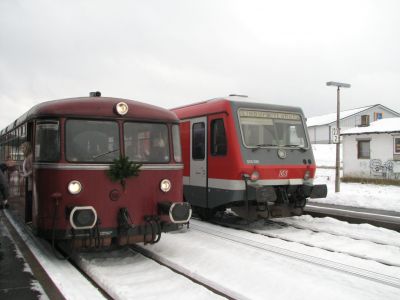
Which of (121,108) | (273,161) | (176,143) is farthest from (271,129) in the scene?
(121,108)

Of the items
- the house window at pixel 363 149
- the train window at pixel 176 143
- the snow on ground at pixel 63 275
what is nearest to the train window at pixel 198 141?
the train window at pixel 176 143

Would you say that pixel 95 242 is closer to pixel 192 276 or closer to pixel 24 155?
pixel 192 276

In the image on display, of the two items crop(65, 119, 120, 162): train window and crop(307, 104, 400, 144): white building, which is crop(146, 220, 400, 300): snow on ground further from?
crop(307, 104, 400, 144): white building

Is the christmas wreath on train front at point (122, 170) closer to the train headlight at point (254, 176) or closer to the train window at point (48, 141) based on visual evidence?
the train window at point (48, 141)

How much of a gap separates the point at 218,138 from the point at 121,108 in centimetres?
341

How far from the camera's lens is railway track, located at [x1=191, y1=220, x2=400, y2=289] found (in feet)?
18.8

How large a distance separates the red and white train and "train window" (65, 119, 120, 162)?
3238 millimetres

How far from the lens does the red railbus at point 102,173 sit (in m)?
6.26

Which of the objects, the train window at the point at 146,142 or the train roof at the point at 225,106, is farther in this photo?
the train roof at the point at 225,106

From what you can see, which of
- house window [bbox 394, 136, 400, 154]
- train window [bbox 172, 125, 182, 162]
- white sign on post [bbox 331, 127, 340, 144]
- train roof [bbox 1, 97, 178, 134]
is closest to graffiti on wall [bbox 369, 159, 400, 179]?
house window [bbox 394, 136, 400, 154]

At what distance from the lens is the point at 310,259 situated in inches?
268

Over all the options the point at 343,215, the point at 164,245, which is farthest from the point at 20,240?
the point at 343,215

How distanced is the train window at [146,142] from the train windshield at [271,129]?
8.59 ft

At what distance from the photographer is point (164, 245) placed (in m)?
7.93
